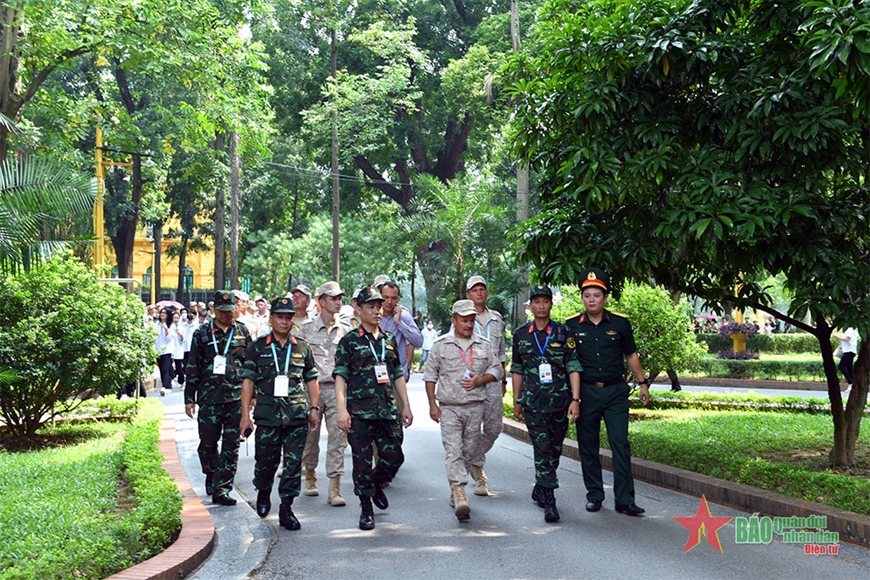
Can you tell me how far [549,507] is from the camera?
26.5ft

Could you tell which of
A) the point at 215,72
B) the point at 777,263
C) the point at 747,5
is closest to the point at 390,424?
the point at 777,263

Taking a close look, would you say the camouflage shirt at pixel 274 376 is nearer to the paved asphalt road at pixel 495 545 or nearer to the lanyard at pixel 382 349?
the lanyard at pixel 382 349

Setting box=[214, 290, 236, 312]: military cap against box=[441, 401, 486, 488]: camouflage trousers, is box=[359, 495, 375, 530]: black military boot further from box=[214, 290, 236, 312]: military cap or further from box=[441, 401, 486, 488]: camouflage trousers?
box=[214, 290, 236, 312]: military cap

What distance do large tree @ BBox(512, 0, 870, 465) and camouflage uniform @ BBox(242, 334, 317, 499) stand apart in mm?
2727

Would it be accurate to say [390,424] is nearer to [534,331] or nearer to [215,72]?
[534,331]

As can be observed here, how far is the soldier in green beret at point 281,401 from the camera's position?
797 centimetres

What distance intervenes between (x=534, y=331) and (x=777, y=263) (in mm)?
2144

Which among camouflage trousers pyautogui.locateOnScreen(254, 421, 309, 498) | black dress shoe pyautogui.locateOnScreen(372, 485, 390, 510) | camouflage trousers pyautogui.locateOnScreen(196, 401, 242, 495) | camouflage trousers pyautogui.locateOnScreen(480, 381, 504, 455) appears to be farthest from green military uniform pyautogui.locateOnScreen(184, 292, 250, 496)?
camouflage trousers pyautogui.locateOnScreen(480, 381, 504, 455)

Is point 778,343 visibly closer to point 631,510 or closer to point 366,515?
point 631,510

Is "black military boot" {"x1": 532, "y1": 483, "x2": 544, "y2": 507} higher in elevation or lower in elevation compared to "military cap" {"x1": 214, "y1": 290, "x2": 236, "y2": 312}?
lower

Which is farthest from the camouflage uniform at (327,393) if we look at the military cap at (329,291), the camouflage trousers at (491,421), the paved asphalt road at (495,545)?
the camouflage trousers at (491,421)

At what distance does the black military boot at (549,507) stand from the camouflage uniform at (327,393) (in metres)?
1.91

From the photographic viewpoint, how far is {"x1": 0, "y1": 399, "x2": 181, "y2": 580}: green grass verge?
19.8 ft

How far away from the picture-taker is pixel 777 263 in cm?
856
